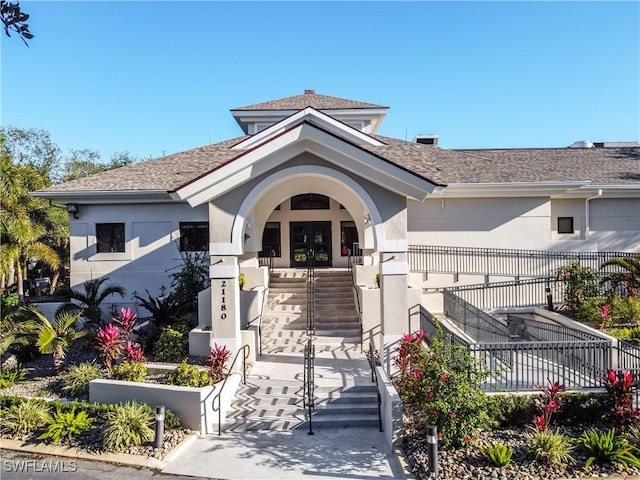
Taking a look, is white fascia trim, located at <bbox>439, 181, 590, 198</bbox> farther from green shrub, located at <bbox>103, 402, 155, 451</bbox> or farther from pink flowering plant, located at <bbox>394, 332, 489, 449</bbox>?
green shrub, located at <bbox>103, 402, 155, 451</bbox>

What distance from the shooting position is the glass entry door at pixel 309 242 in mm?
20766

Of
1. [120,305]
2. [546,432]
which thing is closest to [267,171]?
[546,432]

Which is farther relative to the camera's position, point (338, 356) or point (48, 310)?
point (48, 310)

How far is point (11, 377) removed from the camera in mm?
10438

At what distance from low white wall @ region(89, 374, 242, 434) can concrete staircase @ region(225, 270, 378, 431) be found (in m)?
0.41

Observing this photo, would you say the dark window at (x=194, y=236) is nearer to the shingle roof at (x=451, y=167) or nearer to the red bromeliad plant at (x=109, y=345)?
the shingle roof at (x=451, y=167)

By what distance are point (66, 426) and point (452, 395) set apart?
23.4ft

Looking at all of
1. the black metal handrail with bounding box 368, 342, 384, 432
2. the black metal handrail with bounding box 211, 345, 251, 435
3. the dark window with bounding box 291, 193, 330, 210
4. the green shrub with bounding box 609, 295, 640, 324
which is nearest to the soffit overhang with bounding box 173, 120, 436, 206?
the black metal handrail with bounding box 211, 345, 251, 435

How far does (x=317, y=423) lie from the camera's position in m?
8.52

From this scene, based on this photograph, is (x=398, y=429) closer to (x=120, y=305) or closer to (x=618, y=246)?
(x=120, y=305)

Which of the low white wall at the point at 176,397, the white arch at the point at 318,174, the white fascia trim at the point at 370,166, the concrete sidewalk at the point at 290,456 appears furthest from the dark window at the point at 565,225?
the low white wall at the point at 176,397

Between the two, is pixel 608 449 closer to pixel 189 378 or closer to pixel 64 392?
pixel 189 378

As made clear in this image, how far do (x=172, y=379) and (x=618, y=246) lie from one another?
62.4 ft

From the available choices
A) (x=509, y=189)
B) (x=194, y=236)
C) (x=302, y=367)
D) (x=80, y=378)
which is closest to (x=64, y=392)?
(x=80, y=378)
